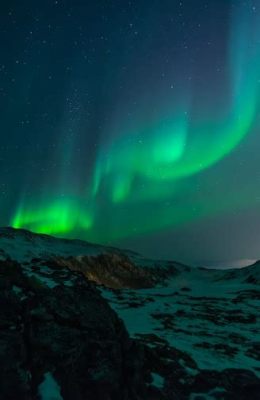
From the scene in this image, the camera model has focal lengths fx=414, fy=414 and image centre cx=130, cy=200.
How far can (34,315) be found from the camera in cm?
2447

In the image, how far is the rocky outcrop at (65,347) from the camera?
68.3 feet

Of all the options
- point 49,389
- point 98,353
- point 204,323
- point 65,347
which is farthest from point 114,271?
point 49,389

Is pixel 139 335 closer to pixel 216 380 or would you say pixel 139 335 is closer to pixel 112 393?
pixel 216 380

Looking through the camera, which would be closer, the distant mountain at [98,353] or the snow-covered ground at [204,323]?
the distant mountain at [98,353]

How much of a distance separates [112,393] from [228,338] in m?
22.1

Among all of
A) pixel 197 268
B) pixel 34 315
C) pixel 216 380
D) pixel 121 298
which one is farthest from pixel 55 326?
pixel 197 268

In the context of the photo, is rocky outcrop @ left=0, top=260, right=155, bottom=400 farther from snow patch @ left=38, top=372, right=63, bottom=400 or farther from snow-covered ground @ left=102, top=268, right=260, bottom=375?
snow-covered ground @ left=102, top=268, right=260, bottom=375

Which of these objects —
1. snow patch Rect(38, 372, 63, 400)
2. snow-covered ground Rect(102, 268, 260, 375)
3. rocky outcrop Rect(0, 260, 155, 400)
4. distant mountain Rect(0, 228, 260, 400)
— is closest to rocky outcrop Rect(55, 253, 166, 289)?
snow-covered ground Rect(102, 268, 260, 375)

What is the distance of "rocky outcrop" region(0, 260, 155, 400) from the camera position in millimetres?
20812

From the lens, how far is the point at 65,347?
23.1 meters

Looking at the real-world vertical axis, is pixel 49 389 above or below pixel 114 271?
below

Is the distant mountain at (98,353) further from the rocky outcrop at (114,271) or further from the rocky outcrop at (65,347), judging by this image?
the rocky outcrop at (114,271)

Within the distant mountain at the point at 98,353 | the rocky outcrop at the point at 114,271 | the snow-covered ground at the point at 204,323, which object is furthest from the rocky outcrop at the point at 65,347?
the rocky outcrop at the point at 114,271

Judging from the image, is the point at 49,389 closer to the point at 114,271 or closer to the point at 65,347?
the point at 65,347
